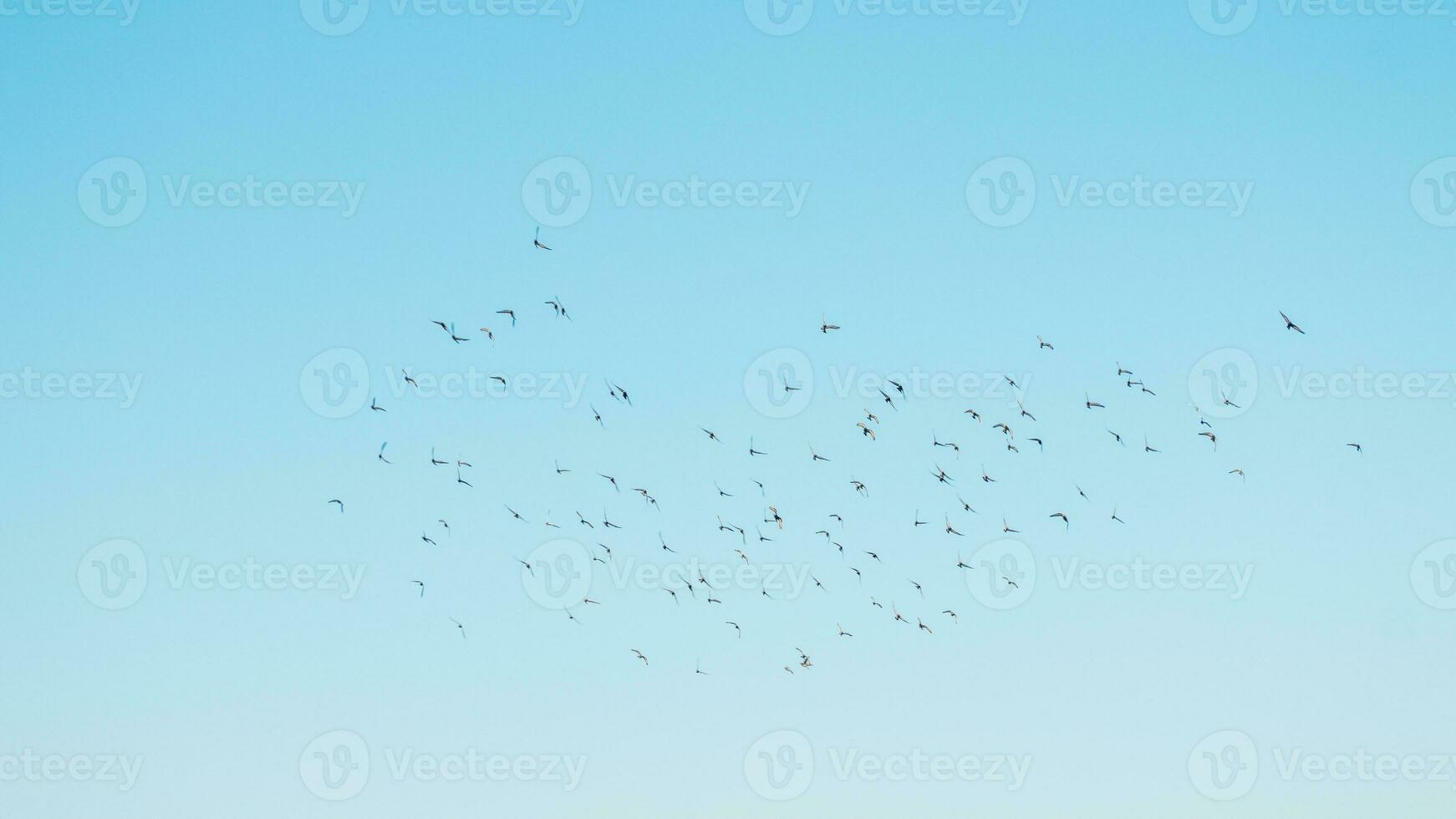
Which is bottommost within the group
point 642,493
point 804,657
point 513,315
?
point 804,657

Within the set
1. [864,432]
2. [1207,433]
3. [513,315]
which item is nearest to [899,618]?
[864,432]

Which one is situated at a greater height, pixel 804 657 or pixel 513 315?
pixel 513 315

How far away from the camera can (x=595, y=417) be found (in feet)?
161

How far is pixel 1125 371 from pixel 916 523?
7029 millimetres

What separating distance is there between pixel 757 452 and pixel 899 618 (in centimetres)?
694

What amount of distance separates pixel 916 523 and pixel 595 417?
30.6ft

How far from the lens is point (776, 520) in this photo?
49906mm

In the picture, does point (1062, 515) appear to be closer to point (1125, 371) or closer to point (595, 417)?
point (1125, 371)

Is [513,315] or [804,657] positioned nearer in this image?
[513,315]

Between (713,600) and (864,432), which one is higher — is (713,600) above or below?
below

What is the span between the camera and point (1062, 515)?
50906 mm

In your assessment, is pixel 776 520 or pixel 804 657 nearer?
pixel 776 520

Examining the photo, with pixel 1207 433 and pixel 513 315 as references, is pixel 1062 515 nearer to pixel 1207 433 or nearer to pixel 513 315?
pixel 1207 433

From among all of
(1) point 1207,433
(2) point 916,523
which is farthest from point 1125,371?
Answer: (2) point 916,523
